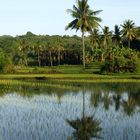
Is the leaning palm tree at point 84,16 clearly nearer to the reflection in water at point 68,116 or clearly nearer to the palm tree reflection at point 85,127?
the reflection in water at point 68,116

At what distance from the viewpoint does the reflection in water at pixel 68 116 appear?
1945 cm

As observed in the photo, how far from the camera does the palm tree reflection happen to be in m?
19.0

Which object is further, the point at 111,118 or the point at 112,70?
the point at 112,70

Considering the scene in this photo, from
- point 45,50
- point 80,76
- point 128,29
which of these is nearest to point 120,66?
point 80,76

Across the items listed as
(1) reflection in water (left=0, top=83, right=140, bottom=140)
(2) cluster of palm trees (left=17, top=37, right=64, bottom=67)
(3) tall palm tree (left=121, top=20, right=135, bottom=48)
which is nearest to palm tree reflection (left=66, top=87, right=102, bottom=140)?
(1) reflection in water (left=0, top=83, right=140, bottom=140)

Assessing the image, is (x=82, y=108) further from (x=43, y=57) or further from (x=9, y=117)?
(x=43, y=57)

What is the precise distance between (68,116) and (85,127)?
4.01m

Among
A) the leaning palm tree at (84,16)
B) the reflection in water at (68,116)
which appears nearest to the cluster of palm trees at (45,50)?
the leaning palm tree at (84,16)

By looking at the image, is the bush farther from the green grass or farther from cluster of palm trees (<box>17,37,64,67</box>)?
cluster of palm trees (<box>17,37,64,67</box>)

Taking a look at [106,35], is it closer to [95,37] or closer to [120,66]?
[95,37]

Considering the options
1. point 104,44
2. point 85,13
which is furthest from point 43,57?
point 85,13

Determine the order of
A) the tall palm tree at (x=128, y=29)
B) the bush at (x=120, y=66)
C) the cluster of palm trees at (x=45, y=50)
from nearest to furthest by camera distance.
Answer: the bush at (x=120, y=66)
the tall palm tree at (x=128, y=29)
the cluster of palm trees at (x=45, y=50)

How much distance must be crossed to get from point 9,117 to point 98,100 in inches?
446

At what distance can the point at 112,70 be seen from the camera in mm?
76062
